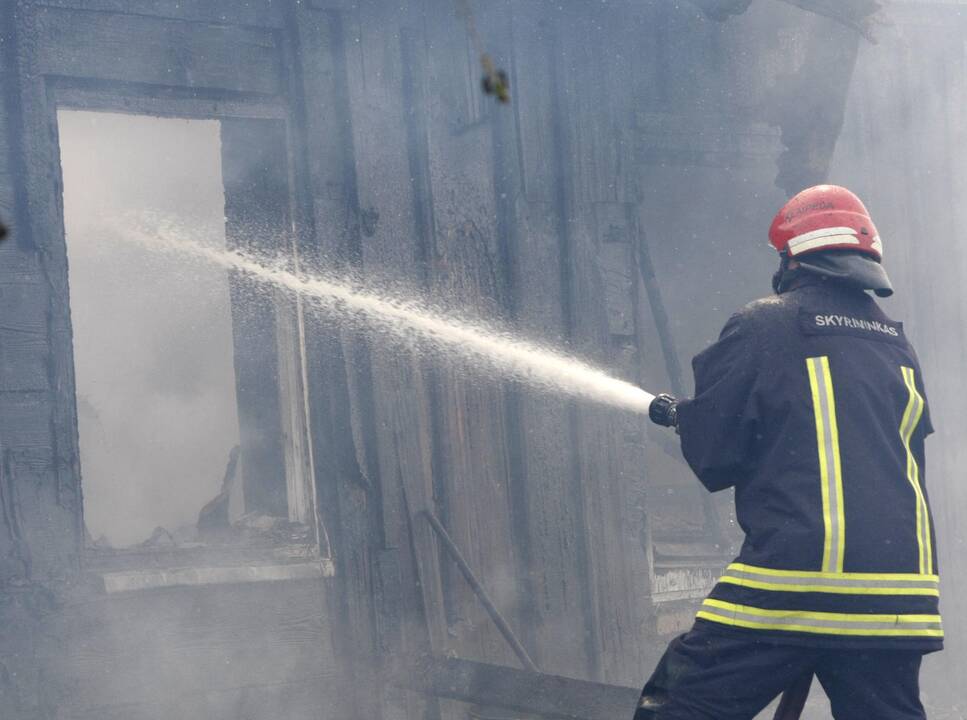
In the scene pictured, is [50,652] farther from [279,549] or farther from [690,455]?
[690,455]

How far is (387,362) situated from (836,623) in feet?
10.8

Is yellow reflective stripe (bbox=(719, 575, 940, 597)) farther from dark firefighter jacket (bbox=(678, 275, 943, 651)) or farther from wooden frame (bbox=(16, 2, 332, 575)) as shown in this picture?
wooden frame (bbox=(16, 2, 332, 575))

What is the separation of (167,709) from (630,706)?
2331mm

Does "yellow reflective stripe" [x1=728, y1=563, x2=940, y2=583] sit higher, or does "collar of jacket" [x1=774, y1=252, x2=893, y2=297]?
"collar of jacket" [x1=774, y1=252, x2=893, y2=297]

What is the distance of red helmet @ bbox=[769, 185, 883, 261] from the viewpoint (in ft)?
13.2

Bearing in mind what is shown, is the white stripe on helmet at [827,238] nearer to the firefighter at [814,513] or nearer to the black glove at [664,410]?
the firefighter at [814,513]

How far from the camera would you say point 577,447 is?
6.91 m

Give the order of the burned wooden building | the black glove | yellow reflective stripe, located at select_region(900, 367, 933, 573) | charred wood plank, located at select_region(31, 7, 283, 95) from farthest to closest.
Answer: charred wood plank, located at select_region(31, 7, 283, 95) < the burned wooden building < the black glove < yellow reflective stripe, located at select_region(900, 367, 933, 573)

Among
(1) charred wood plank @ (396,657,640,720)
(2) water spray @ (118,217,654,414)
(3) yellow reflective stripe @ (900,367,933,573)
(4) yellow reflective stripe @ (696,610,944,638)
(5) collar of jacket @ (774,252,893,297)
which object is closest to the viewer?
(4) yellow reflective stripe @ (696,610,944,638)

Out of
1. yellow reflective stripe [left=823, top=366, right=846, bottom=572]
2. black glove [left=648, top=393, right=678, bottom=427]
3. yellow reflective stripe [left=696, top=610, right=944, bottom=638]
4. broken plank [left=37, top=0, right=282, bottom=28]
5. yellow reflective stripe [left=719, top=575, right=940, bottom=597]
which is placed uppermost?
broken plank [left=37, top=0, right=282, bottom=28]

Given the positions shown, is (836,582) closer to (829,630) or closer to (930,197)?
(829,630)

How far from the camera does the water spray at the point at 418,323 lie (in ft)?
20.9

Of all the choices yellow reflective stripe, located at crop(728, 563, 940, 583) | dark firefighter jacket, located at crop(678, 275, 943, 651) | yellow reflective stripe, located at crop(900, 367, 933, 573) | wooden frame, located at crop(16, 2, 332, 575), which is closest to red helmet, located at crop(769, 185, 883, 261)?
dark firefighter jacket, located at crop(678, 275, 943, 651)

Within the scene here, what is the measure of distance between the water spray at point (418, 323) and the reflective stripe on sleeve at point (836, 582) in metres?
2.44
